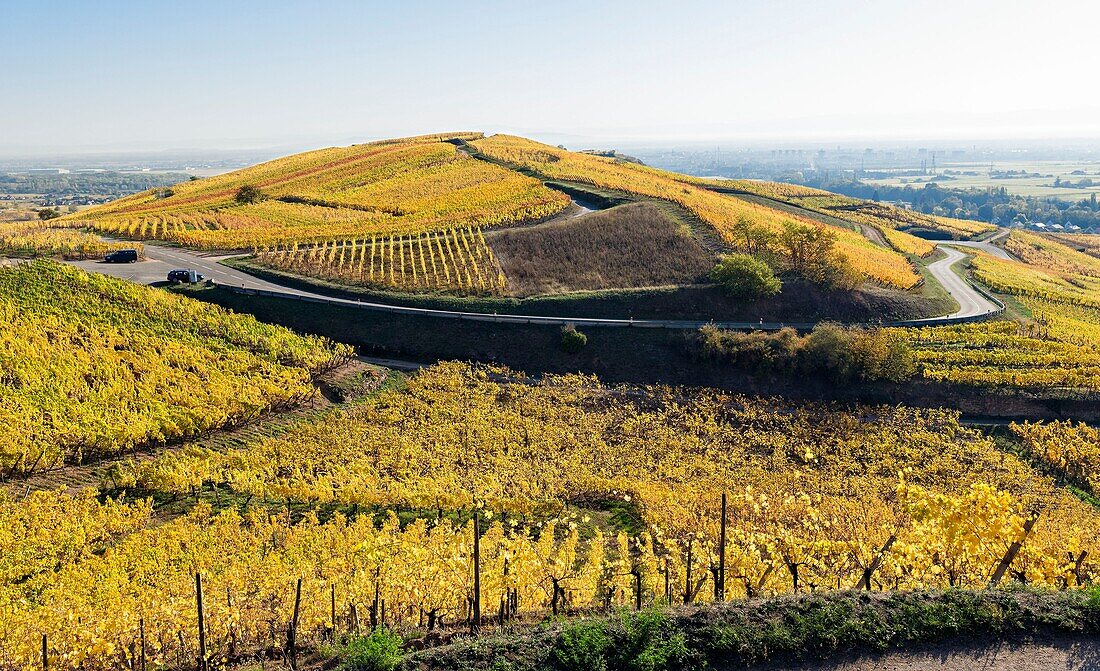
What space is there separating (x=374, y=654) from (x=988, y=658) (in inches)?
515

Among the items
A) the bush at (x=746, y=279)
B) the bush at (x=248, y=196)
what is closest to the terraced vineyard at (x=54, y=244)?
the bush at (x=248, y=196)

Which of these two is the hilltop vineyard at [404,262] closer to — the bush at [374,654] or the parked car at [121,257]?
the parked car at [121,257]

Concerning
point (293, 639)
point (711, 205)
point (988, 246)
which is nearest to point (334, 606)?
point (293, 639)

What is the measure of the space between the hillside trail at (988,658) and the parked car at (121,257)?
51994mm

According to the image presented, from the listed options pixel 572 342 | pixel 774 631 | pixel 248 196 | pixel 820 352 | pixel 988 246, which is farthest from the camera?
pixel 988 246

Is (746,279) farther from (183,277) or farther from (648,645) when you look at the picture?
(183,277)

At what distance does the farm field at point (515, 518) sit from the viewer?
16016 millimetres

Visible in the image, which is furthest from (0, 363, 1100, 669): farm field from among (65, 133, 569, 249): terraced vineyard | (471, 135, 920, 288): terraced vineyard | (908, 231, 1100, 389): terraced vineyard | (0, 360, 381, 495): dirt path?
(65, 133, 569, 249): terraced vineyard

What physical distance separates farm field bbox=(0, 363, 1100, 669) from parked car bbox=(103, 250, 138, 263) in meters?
26.6

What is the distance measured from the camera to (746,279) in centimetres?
4619

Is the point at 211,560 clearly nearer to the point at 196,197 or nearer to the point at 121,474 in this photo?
the point at 121,474

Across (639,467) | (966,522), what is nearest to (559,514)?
(639,467)

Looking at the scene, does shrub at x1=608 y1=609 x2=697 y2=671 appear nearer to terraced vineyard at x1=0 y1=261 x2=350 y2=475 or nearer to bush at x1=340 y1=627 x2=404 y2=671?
bush at x1=340 y1=627 x2=404 y2=671

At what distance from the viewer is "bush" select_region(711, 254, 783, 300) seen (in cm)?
4609
